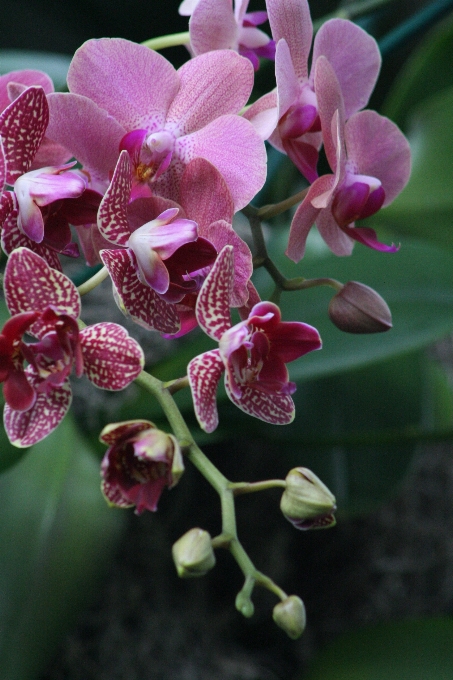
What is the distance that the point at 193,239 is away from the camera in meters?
0.36

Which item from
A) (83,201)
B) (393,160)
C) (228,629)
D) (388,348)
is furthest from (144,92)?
(228,629)

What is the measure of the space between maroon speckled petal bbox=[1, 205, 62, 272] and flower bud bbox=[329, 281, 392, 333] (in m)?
0.18

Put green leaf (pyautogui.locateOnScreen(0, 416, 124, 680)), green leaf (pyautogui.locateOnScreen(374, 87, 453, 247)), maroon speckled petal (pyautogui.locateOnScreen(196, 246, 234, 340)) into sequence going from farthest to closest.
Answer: green leaf (pyautogui.locateOnScreen(374, 87, 453, 247)) → green leaf (pyautogui.locateOnScreen(0, 416, 124, 680)) → maroon speckled petal (pyautogui.locateOnScreen(196, 246, 234, 340))

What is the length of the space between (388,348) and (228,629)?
1.69 ft

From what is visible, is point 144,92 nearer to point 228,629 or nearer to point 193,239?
point 193,239

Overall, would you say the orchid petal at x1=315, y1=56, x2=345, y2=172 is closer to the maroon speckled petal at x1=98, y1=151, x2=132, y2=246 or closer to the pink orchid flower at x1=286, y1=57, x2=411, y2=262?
the pink orchid flower at x1=286, y1=57, x2=411, y2=262

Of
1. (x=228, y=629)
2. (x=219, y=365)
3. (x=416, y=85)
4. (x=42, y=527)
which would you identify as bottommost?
(x=228, y=629)

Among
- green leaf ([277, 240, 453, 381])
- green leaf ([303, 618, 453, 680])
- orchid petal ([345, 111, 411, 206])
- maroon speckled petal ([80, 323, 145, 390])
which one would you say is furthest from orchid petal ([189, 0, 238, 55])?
green leaf ([303, 618, 453, 680])

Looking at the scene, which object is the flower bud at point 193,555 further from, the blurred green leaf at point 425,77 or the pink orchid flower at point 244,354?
the blurred green leaf at point 425,77

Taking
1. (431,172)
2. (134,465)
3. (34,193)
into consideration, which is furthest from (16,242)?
(431,172)

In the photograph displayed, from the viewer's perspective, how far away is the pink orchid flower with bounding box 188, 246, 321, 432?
353 millimetres

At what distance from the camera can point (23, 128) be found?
1.26ft

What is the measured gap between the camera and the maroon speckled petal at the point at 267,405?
0.39 metres

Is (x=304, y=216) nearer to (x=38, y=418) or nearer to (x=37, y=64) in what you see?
(x=38, y=418)
